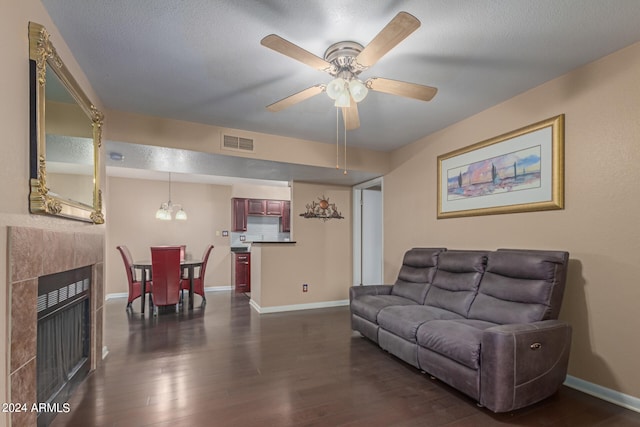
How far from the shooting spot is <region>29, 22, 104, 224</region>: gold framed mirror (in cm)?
151

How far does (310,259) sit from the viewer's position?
4875 millimetres

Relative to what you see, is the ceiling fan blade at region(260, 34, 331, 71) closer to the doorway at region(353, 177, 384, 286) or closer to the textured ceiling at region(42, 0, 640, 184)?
the textured ceiling at region(42, 0, 640, 184)

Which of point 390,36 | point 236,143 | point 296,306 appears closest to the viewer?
point 390,36

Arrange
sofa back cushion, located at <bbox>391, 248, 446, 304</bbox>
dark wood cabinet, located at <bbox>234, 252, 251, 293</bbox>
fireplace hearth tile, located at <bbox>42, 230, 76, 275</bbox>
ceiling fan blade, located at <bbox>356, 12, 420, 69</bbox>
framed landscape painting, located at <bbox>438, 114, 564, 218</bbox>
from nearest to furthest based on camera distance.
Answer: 1. ceiling fan blade, located at <bbox>356, 12, 420, 69</bbox>
2. fireplace hearth tile, located at <bbox>42, 230, 76, 275</bbox>
3. framed landscape painting, located at <bbox>438, 114, 564, 218</bbox>
4. sofa back cushion, located at <bbox>391, 248, 446, 304</bbox>
5. dark wood cabinet, located at <bbox>234, 252, 251, 293</bbox>

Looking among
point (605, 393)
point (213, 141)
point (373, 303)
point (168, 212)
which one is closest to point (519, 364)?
point (605, 393)

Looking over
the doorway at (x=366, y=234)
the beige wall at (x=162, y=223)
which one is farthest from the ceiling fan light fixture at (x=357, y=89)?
the beige wall at (x=162, y=223)

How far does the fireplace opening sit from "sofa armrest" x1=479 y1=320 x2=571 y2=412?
8.84ft

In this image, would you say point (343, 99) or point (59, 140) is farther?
point (343, 99)

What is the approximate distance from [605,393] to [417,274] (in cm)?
171

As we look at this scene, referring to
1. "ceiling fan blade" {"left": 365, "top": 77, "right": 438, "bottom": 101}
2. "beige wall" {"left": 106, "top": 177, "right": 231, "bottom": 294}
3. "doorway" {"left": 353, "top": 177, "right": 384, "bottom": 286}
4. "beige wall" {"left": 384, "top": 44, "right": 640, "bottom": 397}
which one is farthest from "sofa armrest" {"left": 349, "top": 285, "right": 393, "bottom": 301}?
"beige wall" {"left": 106, "top": 177, "right": 231, "bottom": 294}

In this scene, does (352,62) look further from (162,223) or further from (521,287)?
(162,223)

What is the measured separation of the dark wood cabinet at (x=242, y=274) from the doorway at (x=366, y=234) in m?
→ 2.47

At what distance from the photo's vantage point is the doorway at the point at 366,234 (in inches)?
206

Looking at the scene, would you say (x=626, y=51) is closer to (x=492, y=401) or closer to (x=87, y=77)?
(x=492, y=401)
